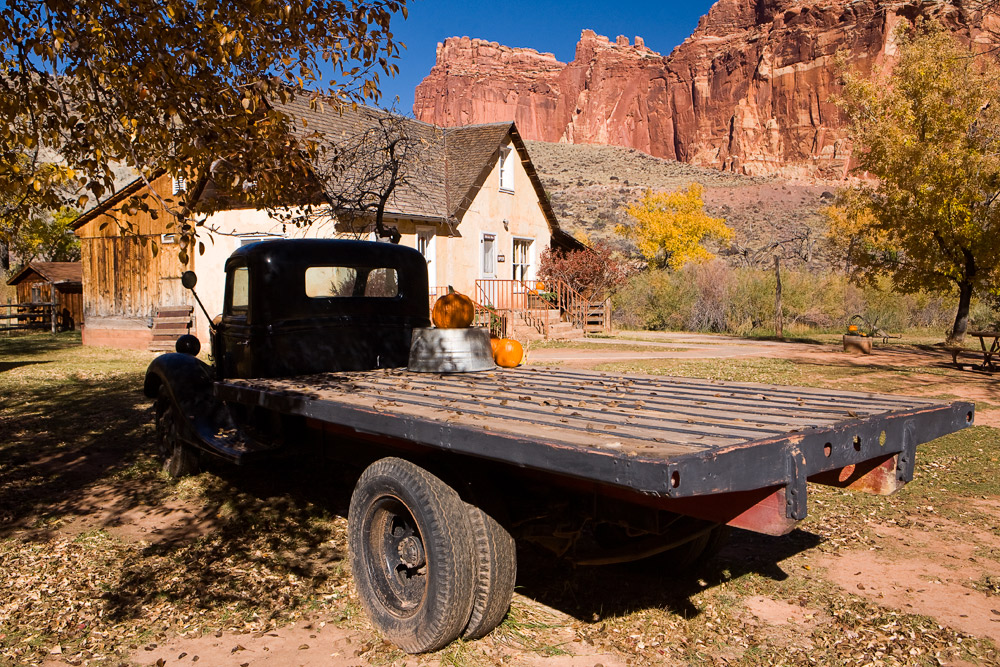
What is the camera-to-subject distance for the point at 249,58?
6422 millimetres

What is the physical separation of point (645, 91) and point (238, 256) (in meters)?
121

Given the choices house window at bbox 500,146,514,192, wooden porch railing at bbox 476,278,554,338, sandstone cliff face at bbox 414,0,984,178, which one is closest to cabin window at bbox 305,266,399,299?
wooden porch railing at bbox 476,278,554,338

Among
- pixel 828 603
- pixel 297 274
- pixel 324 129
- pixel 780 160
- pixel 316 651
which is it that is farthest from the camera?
pixel 780 160

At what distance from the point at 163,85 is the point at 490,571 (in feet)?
15.1

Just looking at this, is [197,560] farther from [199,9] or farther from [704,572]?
[199,9]

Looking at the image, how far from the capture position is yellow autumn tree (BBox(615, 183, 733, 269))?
37094 mm

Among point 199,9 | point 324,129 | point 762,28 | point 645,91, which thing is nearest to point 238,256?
point 199,9

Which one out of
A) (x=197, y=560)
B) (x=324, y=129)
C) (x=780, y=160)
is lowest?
(x=197, y=560)

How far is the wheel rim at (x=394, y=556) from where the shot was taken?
325 cm

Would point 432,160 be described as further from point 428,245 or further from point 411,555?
point 411,555

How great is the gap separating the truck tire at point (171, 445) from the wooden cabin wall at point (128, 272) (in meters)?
14.4

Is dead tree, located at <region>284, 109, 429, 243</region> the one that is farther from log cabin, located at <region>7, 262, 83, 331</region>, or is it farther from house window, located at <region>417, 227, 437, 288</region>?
log cabin, located at <region>7, 262, 83, 331</region>

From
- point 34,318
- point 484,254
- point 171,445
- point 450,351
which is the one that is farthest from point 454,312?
point 34,318

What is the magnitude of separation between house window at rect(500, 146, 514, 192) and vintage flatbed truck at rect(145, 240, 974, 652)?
714 inches
